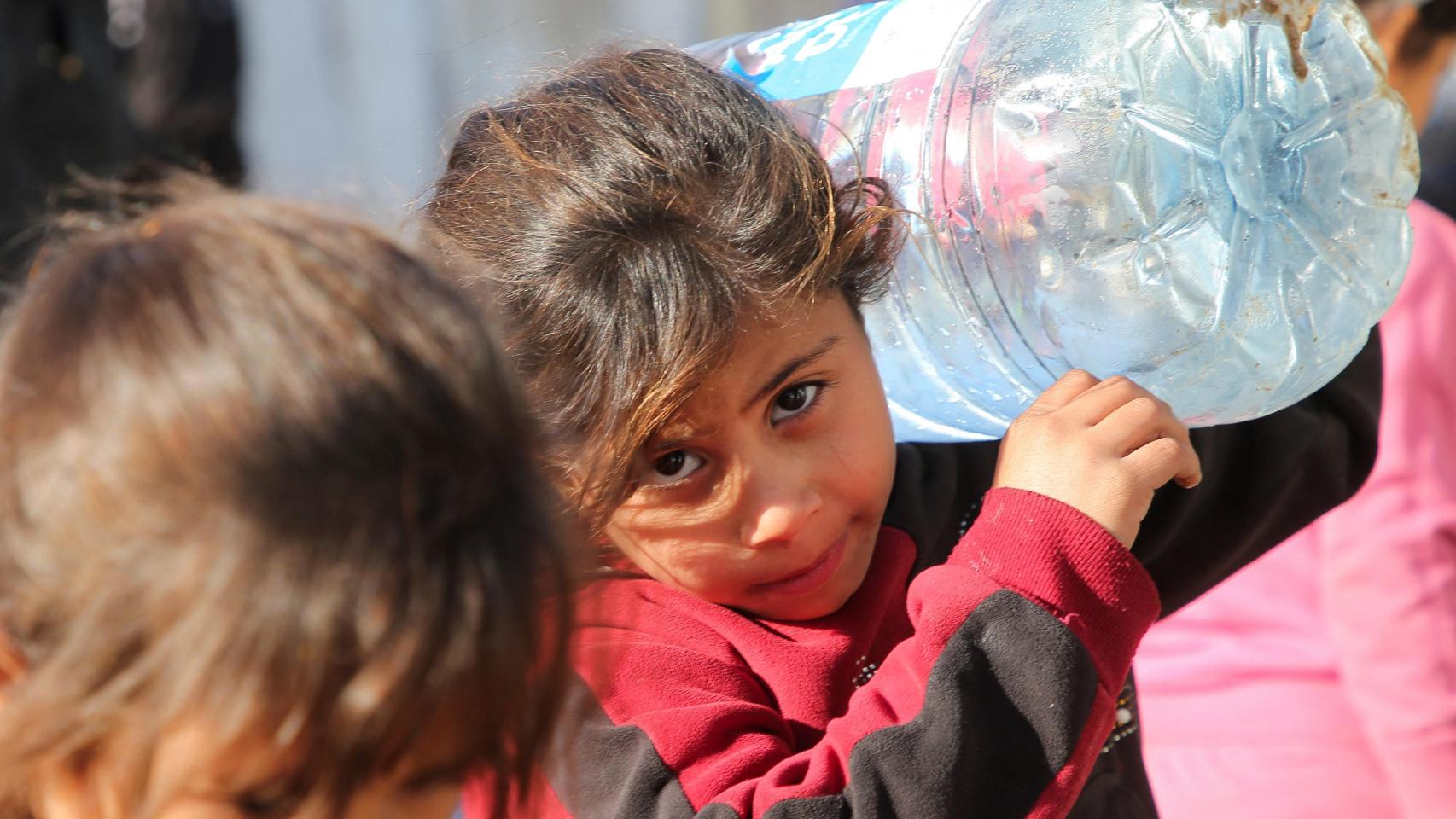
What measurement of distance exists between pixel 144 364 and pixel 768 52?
2.42ft

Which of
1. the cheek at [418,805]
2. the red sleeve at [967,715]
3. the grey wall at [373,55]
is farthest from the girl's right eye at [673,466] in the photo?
the grey wall at [373,55]

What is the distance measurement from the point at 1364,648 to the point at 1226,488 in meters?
0.47

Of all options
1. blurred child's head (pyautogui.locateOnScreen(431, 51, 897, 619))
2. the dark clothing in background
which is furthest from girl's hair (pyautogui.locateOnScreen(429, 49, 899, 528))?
the dark clothing in background

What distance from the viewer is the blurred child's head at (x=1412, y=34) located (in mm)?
1814

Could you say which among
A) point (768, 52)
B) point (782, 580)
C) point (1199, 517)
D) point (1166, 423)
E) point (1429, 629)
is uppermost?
point (768, 52)

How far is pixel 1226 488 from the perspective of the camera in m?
1.26

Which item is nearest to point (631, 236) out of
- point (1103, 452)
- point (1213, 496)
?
point (1103, 452)

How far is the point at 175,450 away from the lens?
61cm

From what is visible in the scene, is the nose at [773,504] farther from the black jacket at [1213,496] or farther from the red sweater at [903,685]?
the black jacket at [1213,496]

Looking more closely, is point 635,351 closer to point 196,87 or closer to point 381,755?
point 381,755

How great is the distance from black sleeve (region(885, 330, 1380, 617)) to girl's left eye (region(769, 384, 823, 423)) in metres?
0.20

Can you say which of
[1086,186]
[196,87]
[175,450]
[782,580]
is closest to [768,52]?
[1086,186]

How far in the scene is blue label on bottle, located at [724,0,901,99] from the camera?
116 centimetres

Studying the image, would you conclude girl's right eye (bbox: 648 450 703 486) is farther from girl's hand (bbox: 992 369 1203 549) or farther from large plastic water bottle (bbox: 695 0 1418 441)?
large plastic water bottle (bbox: 695 0 1418 441)
